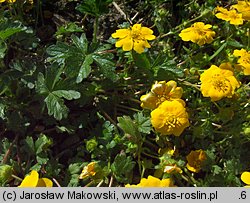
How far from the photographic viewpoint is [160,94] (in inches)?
87.8

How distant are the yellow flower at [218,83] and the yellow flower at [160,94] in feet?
0.34

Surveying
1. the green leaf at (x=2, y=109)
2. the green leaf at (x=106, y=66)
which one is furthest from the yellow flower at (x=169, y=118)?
the green leaf at (x=2, y=109)

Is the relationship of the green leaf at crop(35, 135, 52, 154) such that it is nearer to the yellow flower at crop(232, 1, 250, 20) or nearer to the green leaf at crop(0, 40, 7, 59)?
the green leaf at crop(0, 40, 7, 59)

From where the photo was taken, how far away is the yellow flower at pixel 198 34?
2.44 meters

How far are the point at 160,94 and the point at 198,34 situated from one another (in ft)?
1.25

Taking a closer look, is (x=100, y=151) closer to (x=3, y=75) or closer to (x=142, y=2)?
(x=3, y=75)

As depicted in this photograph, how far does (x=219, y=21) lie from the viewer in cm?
280

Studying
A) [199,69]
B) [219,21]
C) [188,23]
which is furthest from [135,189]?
[219,21]

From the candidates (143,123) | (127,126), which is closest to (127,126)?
(127,126)

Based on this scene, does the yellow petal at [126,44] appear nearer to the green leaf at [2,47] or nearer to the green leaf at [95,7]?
the green leaf at [95,7]

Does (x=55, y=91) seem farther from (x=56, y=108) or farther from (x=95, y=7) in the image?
(x=95, y=7)

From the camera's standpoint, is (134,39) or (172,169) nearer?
(172,169)

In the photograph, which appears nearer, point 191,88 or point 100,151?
point 100,151

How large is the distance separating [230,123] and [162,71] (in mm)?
356
